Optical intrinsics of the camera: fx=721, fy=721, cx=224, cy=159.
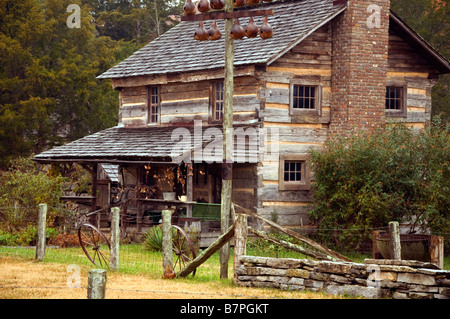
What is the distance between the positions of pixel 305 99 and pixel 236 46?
285 centimetres

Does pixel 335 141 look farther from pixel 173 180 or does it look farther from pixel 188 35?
pixel 188 35

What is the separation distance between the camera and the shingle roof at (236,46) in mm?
21094

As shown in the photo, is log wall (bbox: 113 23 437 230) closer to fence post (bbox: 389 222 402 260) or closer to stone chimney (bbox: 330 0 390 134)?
stone chimney (bbox: 330 0 390 134)

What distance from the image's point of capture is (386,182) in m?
19.4

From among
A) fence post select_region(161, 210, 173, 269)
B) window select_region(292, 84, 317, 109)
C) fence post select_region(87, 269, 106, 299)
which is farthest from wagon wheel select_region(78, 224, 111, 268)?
window select_region(292, 84, 317, 109)

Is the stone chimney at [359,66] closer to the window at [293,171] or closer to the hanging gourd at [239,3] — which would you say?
the window at [293,171]

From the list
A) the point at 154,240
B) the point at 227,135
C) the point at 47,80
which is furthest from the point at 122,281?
the point at 47,80

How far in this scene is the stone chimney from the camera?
21.3 meters

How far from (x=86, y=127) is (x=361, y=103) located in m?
17.9

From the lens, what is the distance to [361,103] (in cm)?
2148

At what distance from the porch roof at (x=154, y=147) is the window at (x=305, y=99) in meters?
1.49

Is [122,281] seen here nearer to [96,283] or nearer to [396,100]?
[96,283]

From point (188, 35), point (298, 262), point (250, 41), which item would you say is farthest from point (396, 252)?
point (188, 35)

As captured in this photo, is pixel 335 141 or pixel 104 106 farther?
pixel 104 106
